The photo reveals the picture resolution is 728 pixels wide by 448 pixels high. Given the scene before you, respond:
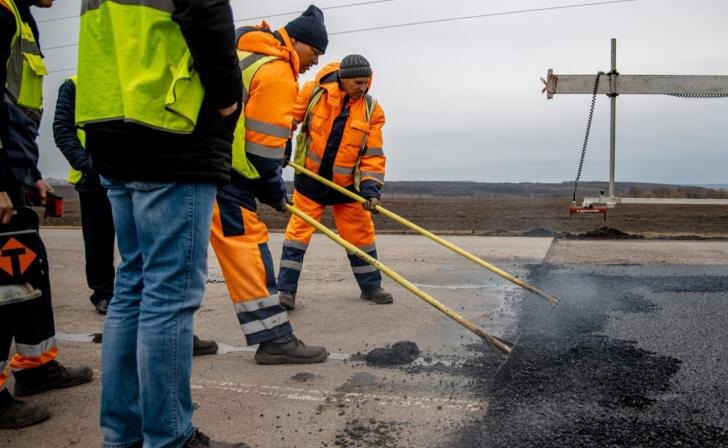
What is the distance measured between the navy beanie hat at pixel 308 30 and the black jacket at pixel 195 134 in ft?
5.14

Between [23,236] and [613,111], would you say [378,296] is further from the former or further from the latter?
[613,111]

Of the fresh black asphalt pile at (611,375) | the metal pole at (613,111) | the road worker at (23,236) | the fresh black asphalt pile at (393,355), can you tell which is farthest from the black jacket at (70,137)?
the metal pole at (613,111)

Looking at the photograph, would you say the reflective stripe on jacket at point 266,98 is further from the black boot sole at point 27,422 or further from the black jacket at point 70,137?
the black jacket at point 70,137

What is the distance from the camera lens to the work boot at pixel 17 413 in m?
2.23

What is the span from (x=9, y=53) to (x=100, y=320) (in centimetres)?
222

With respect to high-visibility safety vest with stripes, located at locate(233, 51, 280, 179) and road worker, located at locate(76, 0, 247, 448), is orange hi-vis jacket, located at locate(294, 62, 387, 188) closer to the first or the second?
high-visibility safety vest with stripes, located at locate(233, 51, 280, 179)

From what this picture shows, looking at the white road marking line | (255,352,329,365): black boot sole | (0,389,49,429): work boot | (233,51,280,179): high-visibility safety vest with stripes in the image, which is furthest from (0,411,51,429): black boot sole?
(233,51,280,179): high-visibility safety vest with stripes

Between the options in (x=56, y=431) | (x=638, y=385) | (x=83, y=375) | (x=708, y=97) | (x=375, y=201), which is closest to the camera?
(x=56, y=431)

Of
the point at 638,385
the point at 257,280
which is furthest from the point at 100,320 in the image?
the point at 638,385

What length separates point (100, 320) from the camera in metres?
4.01

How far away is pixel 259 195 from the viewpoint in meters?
3.04

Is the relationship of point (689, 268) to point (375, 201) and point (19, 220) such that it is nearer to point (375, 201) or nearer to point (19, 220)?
point (375, 201)

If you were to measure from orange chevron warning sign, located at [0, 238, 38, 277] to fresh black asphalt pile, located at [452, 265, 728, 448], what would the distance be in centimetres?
161

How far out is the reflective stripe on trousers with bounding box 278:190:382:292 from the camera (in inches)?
170
